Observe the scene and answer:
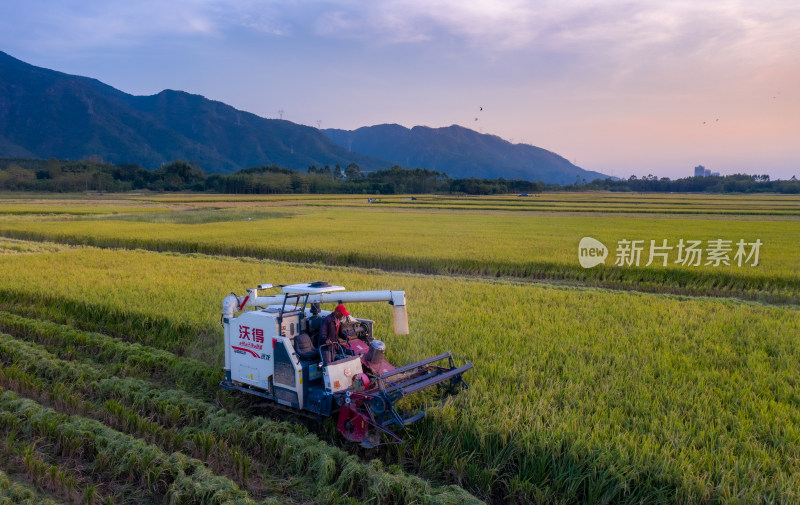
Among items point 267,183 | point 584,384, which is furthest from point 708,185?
point 584,384

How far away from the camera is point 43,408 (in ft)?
→ 21.1

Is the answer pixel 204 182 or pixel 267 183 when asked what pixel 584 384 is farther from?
pixel 204 182

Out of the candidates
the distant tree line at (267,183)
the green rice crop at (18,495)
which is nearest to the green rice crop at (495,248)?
the green rice crop at (18,495)

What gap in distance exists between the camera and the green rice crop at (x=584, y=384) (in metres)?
4.79

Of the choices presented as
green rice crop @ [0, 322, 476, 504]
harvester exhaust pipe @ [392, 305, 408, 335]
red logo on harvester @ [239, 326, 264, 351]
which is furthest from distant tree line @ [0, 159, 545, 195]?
harvester exhaust pipe @ [392, 305, 408, 335]

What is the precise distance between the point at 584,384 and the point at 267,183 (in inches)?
4407

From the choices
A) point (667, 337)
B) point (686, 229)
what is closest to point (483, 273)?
point (667, 337)

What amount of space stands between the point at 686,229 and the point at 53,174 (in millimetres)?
127180

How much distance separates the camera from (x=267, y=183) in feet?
369

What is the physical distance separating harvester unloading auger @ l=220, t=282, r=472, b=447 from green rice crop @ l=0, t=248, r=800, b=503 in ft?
1.63

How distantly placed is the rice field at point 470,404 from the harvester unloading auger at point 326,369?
0.35m

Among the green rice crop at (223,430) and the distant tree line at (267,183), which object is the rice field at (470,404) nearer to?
the green rice crop at (223,430)

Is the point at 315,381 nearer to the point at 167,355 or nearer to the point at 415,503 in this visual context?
the point at 415,503

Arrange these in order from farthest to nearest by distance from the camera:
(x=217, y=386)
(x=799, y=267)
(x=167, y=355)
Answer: (x=799, y=267) → (x=167, y=355) → (x=217, y=386)
